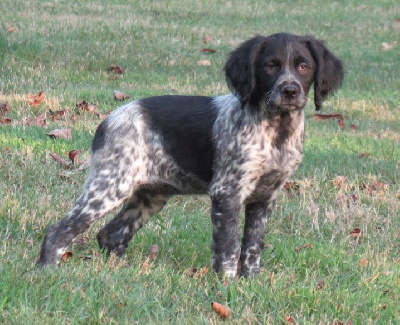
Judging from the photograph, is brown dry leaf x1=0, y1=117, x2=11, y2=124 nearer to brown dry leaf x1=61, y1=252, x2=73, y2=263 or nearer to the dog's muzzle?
brown dry leaf x1=61, y1=252, x2=73, y2=263

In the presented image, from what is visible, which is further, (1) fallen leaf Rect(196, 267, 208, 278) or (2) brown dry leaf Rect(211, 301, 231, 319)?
(1) fallen leaf Rect(196, 267, 208, 278)

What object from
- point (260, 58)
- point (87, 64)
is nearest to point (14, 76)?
point (87, 64)

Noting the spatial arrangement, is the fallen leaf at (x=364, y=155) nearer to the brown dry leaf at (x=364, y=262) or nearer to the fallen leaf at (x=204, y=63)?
the brown dry leaf at (x=364, y=262)

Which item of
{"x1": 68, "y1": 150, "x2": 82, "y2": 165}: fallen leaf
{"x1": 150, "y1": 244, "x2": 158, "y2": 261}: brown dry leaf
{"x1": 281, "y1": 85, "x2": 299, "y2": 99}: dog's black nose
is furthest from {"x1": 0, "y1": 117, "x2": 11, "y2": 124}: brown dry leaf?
{"x1": 281, "y1": 85, "x2": 299, "y2": 99}: dog's black nose

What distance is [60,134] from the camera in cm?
930

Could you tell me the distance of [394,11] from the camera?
78.2ft

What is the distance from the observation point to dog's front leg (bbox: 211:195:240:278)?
228 inches

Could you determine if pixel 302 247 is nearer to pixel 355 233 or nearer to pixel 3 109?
pixel 355 233

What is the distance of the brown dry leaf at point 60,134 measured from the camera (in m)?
9.23

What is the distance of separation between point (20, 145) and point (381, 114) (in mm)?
6424

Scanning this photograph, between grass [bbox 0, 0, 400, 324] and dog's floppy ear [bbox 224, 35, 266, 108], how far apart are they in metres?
1.26

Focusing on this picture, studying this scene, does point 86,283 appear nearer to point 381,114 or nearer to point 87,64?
point 381,114

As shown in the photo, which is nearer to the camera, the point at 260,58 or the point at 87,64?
the point at 260,58

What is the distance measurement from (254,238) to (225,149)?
0.75 metres
